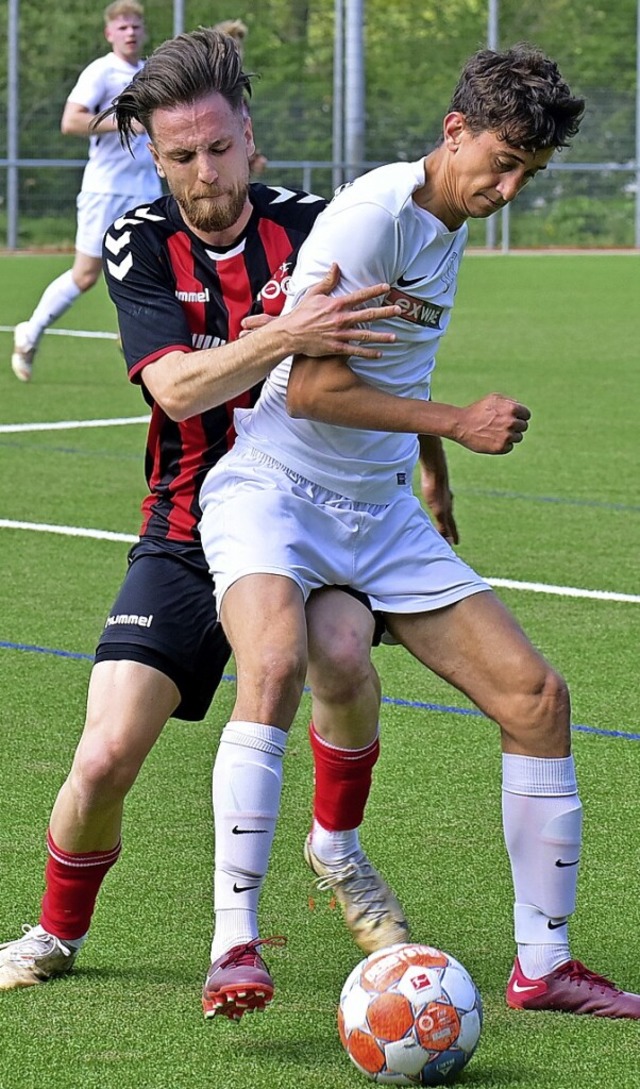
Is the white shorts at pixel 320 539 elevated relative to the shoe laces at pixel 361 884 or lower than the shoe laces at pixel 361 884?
elevated

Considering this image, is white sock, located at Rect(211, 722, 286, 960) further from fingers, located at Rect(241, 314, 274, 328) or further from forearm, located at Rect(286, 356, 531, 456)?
fingers, located at Rect(241, 314, 274, 328)

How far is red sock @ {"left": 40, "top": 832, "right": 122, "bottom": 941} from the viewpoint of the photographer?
145 inches

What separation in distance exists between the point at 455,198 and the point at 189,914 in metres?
1.66

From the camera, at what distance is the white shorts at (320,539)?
→ 11.8 feet

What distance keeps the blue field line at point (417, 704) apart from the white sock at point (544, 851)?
1527 millimetres

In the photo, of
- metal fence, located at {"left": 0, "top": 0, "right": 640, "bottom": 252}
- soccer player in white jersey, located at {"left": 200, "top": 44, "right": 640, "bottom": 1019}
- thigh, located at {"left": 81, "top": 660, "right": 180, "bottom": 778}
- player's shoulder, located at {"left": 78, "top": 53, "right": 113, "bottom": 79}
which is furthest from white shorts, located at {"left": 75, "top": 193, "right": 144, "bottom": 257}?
metal fence, located at {"left": 0, "top": 0, "right": 640, "bottom": 252}

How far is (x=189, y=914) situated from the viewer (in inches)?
160

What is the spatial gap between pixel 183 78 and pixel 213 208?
0.88ft

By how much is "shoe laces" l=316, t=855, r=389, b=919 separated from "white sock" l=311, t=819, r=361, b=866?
2 cm

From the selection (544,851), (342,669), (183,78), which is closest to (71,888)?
(342,669)

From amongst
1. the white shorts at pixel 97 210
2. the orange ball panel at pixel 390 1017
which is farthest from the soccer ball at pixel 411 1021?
the white shorts at pixel 97 210

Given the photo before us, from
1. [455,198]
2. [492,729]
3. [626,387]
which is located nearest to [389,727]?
[492,729]

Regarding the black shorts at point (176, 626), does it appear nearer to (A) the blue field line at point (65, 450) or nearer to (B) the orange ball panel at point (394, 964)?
(B) the orange ball panel at point (394, 964)

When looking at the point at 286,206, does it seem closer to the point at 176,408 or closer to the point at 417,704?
the point at 176,408
